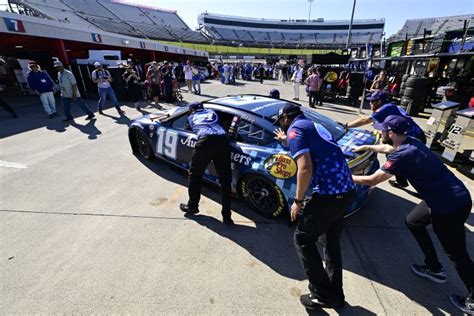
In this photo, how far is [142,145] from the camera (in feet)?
16.1

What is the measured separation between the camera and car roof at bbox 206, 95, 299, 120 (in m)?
3.36

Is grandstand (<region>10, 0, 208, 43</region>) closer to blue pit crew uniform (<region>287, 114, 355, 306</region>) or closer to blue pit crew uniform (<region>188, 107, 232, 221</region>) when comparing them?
blue pit crew uniform (<region>188, 107, 232, 221</region>)

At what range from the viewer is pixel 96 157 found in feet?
17.1

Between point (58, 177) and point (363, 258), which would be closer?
point (363, 258)

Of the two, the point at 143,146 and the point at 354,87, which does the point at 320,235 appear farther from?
the point at 354,87


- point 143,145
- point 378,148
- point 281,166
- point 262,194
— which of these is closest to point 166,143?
point 143,145

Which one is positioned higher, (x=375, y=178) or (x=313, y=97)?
(x=375, y=178)

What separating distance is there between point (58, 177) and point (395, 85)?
12961 millimetres

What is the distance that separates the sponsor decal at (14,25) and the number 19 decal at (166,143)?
32.5ft

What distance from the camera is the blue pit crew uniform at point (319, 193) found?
1838 millimetres

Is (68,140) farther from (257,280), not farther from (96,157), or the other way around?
(257,280)

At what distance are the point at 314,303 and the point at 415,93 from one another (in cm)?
944

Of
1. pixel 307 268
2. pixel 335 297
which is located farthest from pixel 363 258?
pixel 307 268

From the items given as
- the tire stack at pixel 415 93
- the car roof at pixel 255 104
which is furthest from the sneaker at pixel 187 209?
the tire stack at pixel 415 93
